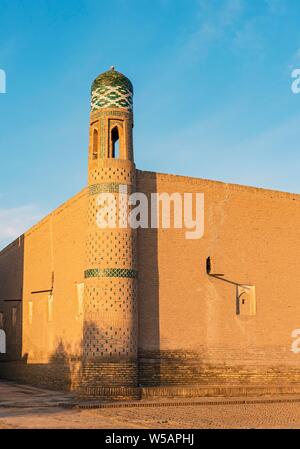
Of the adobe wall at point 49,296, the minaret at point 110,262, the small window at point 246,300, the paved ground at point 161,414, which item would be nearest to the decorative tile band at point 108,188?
the minaret at point 110,262

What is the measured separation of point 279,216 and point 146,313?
18.2 feet

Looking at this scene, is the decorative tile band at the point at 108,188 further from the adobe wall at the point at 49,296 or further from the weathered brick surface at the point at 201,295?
the adobe wall at the point at 49,296

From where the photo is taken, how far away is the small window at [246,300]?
18.2m

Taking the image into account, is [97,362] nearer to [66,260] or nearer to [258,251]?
[66,260]

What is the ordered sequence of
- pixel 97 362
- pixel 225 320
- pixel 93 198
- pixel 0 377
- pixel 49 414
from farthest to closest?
pixel 0 377
pixel 225 320
pixel 93 198
pixel 97 362
pixel 49 414

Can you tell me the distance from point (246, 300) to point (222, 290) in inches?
36.7

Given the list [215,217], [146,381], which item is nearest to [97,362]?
[146,381]

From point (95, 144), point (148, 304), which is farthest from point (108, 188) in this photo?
point (148, 304)

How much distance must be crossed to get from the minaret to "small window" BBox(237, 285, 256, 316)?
3659mm

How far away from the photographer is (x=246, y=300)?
18375 mm

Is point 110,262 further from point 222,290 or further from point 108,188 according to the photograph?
point 222,290

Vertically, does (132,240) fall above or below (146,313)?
above

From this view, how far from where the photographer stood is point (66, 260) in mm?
19188

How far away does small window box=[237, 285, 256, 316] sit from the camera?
1822 centimetres
